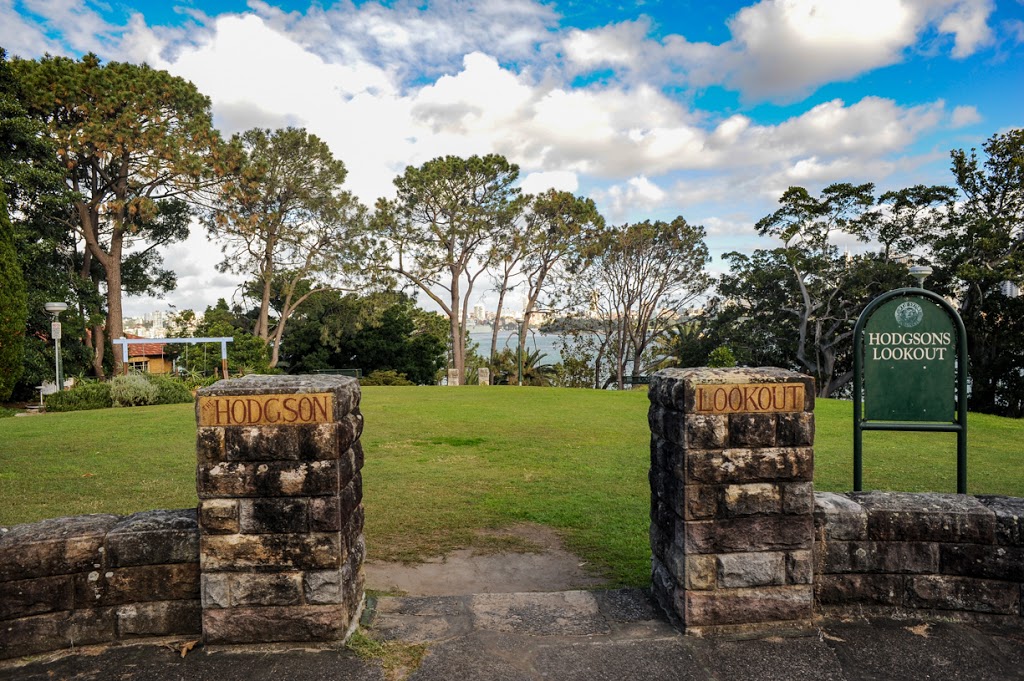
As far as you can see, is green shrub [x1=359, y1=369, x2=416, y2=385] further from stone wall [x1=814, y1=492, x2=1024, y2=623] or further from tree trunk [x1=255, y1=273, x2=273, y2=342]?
stone wall [x1=814, y1=492, x2=1024, y2=623]

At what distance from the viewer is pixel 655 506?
149 inches

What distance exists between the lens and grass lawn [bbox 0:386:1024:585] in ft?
19.1

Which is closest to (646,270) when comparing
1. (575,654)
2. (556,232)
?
(556,232)

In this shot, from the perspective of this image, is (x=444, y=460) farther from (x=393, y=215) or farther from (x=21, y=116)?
(x=393, y=215)

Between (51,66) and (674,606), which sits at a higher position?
(51,66)

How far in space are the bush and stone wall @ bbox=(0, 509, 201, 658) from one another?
1468cm

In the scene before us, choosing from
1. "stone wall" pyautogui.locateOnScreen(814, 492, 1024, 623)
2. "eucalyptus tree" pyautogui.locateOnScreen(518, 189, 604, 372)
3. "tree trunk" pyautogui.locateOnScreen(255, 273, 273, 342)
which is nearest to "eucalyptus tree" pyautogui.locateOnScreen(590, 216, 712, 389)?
"eucalyptus tree" pyautogui.locateOnScreen(518, 189, 604, 372)

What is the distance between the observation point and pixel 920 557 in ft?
11.2

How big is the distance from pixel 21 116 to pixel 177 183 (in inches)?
219

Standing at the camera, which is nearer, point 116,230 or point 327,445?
point 327,445

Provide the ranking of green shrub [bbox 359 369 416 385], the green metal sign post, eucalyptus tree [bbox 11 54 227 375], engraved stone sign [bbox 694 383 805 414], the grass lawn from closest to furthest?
engraved stone sign [bbox 694 383 805 414] < the green metal sign post < the grass lawn < eucalyptus tree [bbox 11 54 227 375] < green shrub [bbox 359 369 416 385]

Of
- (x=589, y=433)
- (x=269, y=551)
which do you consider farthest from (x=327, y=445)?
(x=589, y=433)

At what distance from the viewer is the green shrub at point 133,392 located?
635 inches

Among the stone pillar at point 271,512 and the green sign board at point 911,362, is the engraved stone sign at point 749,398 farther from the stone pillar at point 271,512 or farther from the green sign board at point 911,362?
the stone pillar at point 271,512
